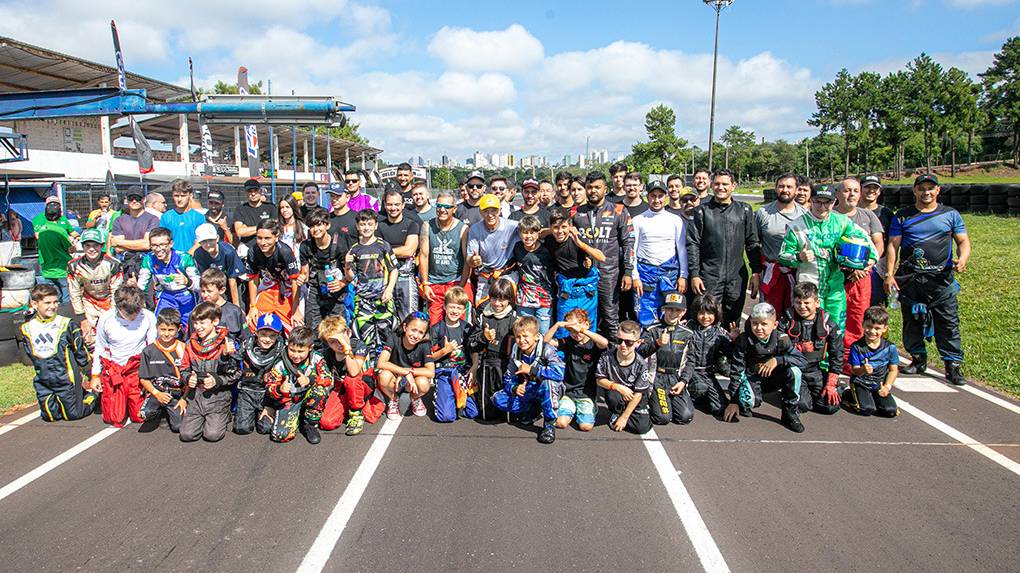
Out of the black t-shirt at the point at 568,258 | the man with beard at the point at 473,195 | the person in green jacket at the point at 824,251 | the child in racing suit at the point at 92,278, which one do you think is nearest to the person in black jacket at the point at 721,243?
the person in green jacket at the point at 824,251

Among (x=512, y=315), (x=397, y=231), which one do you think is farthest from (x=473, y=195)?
(x=512, y=315)

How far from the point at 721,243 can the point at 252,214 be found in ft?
17.8

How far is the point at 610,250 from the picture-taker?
222 inches

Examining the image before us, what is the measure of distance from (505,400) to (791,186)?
3637 mm

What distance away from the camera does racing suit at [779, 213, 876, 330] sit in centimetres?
557

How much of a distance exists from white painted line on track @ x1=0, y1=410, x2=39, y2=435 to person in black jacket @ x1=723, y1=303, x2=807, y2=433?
6.20m

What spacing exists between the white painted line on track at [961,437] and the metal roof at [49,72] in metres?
20.7

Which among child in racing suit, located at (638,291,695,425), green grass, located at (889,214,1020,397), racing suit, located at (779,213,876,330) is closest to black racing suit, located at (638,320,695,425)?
child in racing suit, located at (638,291,695,425)

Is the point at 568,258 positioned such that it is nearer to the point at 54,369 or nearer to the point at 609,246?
the point at 609,246

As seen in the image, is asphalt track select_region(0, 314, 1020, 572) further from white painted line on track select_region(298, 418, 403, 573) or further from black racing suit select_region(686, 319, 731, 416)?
black racing suit select_region(686, 319, 731, 416)

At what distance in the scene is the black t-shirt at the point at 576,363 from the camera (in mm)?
5129

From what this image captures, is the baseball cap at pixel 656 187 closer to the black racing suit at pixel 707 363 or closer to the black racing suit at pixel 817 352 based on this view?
the black racing suit at pixel 707 363

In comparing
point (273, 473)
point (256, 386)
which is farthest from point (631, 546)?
point (256, 386)

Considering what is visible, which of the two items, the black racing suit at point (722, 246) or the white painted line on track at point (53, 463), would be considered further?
the black racing suit at point (722, 246)
